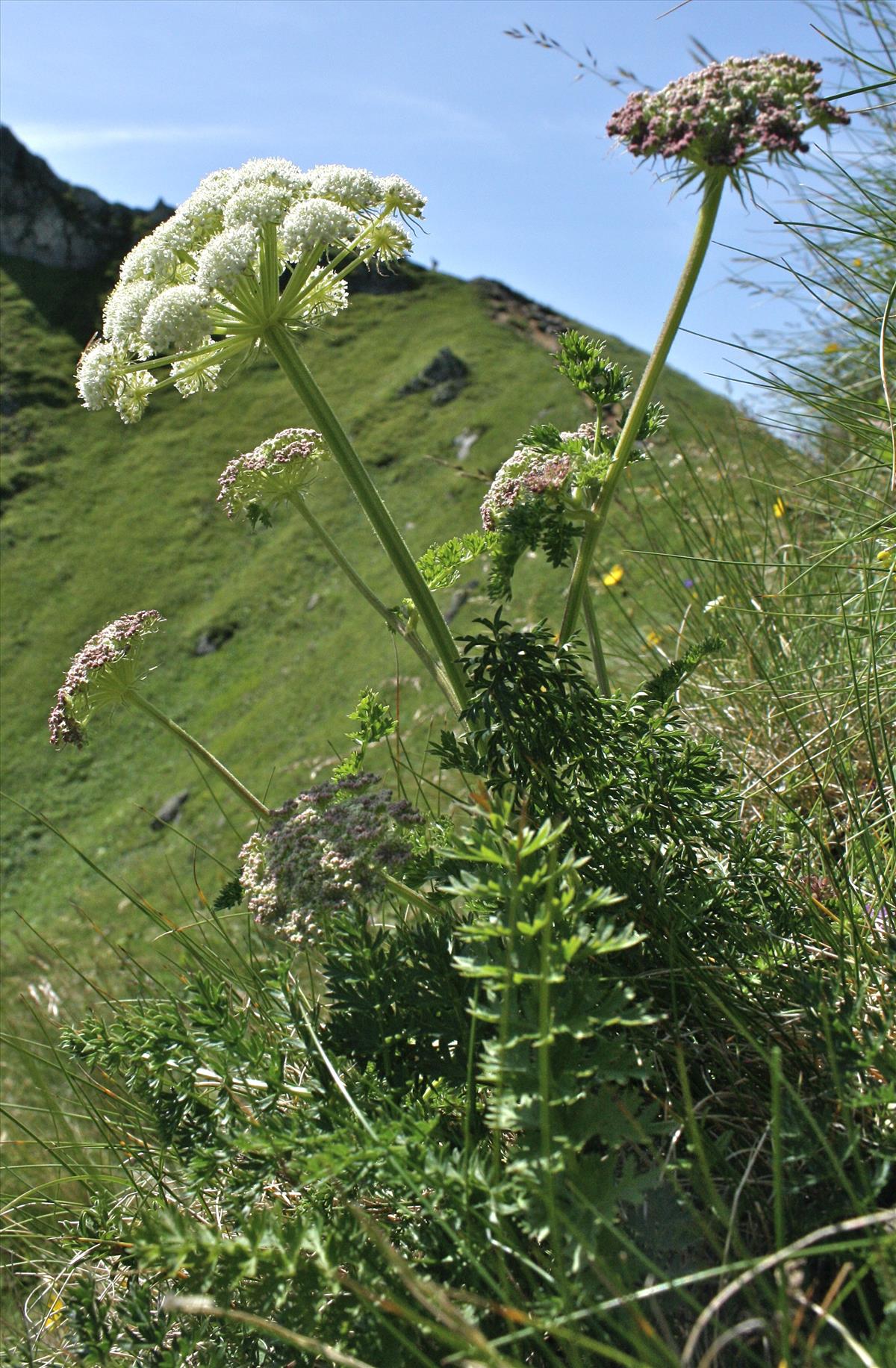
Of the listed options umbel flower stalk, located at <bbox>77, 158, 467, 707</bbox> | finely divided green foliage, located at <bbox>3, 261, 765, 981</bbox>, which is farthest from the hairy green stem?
finely divided green foliage, located at <bbox>3, 261, 765, 981</bbox>

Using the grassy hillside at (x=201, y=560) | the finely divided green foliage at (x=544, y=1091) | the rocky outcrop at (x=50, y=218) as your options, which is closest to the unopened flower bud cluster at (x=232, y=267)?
the finely divided green foliage at (x=544, y=1091)

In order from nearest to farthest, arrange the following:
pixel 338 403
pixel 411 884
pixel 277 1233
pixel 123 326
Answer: pixel 277 1233
pixel 411 884
pixel 123 326
pixel 338 403

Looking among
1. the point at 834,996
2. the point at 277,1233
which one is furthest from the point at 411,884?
the point at 834,996

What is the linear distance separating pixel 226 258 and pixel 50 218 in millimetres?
77911

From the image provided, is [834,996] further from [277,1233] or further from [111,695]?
[111,695]

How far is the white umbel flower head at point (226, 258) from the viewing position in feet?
7.54

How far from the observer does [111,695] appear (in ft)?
9.89

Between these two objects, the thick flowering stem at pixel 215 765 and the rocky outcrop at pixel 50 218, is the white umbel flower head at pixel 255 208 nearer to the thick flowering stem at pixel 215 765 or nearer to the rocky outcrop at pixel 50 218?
the thick flowering stem at pixel 215 765

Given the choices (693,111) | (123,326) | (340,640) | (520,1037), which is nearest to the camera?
(520,1037)

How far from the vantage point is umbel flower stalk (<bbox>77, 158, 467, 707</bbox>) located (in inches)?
94.5

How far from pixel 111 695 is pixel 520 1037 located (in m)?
1.92

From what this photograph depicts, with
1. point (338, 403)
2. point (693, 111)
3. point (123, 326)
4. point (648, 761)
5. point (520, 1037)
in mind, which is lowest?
point (520, 1037)

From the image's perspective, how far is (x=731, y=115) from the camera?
6.50 feet

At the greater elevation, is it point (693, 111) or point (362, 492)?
point (693, 111)
